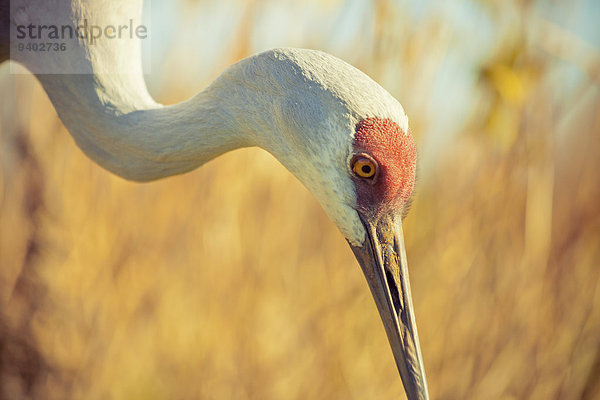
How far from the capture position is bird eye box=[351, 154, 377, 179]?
0.87 meters

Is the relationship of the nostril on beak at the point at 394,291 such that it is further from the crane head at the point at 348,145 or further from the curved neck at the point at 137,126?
the curved neck at the point at 137,126

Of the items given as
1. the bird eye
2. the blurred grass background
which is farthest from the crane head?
the blurred grass background

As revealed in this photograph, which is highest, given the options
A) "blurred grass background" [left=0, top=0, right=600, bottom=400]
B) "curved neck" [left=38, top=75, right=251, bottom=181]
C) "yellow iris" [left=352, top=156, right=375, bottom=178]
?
"yellow iris" [left=352, top=156, right=375, bottom=178]

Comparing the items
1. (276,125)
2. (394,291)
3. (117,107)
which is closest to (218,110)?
(276,125)

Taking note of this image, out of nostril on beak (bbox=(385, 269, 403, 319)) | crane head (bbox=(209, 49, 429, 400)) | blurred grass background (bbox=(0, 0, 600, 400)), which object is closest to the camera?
crane head (bbox=(209, 49, 429, 400))

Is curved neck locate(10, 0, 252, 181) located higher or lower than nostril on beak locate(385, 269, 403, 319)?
higher

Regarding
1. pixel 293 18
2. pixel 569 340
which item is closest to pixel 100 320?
pixel 293 18

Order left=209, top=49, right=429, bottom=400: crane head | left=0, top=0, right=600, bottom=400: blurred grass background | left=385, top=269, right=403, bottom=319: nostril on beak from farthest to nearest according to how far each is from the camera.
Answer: left=0, top=0, right=600, bottom=400: blurred grass background
left=385, top=269, right=403, bottom=319: nostril on beak
left=209, top=49, right=429, bottom=400: crane head

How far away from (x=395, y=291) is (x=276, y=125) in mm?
380

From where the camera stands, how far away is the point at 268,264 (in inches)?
79.6

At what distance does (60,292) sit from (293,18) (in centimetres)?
132

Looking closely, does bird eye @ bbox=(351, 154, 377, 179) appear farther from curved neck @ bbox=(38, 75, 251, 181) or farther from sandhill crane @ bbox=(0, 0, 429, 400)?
curved neck @ bbox=(38, 75, 251, 181)

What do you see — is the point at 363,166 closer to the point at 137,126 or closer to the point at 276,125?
the point at 276,125

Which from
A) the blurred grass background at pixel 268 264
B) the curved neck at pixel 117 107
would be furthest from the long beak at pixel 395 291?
the blurred grass background at pixel 268 264
